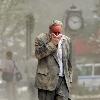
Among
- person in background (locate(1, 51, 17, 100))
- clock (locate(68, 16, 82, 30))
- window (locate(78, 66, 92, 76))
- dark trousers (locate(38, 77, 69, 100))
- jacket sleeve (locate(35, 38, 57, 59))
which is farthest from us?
window (locate(78, 66, 92, 76))

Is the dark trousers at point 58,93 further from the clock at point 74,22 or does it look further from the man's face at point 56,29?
the clock at point 74,22

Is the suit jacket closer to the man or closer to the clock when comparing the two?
the man

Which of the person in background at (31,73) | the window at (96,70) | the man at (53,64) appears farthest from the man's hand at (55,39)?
the window at (96,70)

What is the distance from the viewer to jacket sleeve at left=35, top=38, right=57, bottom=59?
20.3 ft

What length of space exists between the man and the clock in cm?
632

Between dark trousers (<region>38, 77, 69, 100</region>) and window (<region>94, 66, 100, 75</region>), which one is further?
window (<region>94, 66, 100, 75</region>)

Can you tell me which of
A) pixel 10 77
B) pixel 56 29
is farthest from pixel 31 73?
pixel 56 29

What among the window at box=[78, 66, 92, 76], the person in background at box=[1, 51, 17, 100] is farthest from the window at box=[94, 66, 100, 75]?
the person in background at box=[1, 51, 17, 100]

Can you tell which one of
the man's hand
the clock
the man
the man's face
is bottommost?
the man

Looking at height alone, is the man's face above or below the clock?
below

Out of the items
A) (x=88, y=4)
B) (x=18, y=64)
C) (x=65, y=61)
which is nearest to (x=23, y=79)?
(x=18, y=64)

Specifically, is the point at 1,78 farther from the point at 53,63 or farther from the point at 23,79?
the point at 53,63

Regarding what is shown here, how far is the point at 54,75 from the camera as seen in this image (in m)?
6.25

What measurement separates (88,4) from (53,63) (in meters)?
7.01
